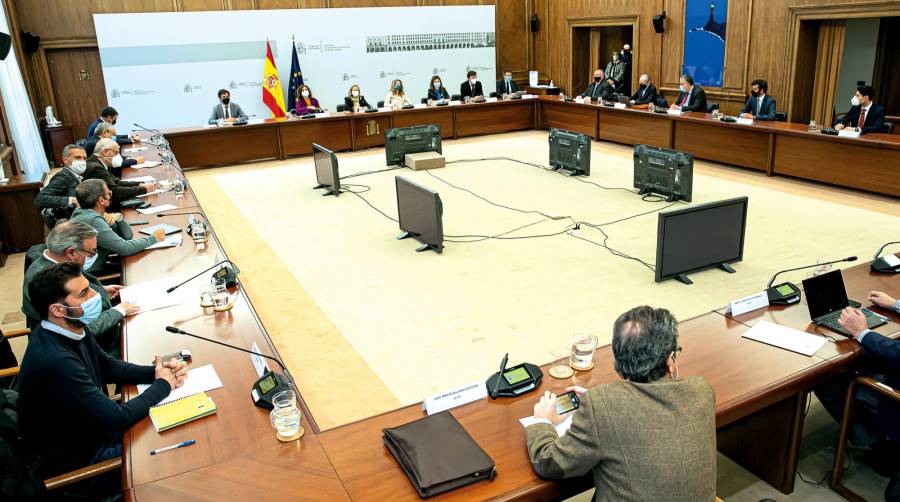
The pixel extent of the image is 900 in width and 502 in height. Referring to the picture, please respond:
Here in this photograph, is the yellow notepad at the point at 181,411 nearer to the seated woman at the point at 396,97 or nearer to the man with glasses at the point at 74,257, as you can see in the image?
the man with glasses at the point at 74,257

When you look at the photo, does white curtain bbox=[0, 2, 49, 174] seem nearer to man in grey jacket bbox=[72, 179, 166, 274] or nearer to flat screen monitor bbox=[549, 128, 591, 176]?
man in grey jacket bbox=[72, 179, 166, 274]

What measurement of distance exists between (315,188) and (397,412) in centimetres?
629

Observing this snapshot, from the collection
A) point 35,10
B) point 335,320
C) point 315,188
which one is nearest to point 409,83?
point 315,188

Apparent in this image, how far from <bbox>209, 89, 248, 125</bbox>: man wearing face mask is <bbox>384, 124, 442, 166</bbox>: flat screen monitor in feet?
8.14

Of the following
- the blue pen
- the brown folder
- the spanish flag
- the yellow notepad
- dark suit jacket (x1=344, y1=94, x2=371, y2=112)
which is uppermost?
the spanish flag

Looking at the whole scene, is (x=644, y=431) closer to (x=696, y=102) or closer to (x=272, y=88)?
(x=696, y=102)

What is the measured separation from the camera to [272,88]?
11.6m

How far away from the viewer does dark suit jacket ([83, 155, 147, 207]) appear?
5672mm

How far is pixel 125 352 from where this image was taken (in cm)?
293

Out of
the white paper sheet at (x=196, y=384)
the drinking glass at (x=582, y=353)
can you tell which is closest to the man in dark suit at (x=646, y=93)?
the drinking glass at (x=582, y=353)

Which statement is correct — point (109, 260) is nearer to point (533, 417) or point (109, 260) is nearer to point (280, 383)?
point (280, 383)

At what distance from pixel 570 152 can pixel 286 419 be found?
22.2ft

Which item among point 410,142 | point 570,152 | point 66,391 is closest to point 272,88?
point 410,142

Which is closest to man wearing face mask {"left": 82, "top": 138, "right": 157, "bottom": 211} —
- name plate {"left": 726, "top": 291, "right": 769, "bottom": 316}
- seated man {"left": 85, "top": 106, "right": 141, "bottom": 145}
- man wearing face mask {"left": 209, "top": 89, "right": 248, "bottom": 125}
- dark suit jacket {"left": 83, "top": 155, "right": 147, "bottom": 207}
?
dark suit jacket {"left": 83, "top": 155, "right": 147, "bottom": 207}
